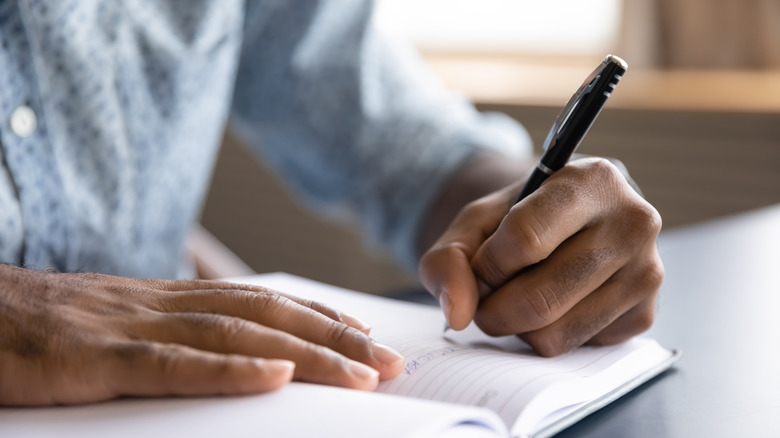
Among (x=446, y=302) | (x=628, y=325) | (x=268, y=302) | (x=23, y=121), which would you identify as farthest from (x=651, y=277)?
(x=23, y=121)

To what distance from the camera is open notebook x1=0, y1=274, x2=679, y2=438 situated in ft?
Result: 1.10

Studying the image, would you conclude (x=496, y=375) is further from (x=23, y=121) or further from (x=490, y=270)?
(x=23, y=121)

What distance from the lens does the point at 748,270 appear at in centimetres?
77

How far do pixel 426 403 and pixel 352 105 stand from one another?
76cm

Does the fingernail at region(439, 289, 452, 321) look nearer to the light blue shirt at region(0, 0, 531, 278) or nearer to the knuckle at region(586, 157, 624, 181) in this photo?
the knuckle at region(586, 157, 624, 181)

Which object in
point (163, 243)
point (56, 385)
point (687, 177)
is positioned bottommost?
point (687, 177)

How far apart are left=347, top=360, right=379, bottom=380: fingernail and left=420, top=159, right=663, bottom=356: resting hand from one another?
0.10 meters

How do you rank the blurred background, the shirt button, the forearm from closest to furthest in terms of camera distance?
1. the shirt button
2. the forearm
3. the blurred background

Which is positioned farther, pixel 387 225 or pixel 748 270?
pixel 387 225

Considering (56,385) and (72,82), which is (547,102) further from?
(56,385)

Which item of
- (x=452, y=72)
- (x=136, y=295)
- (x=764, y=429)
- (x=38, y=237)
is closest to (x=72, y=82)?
(x=38, y=237)

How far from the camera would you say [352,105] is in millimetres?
1063

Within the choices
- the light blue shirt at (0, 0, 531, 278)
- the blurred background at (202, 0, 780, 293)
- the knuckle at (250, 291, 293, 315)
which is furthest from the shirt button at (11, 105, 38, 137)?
the blurred background at (202, 0, 780, 293)

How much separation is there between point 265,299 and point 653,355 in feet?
0.84
